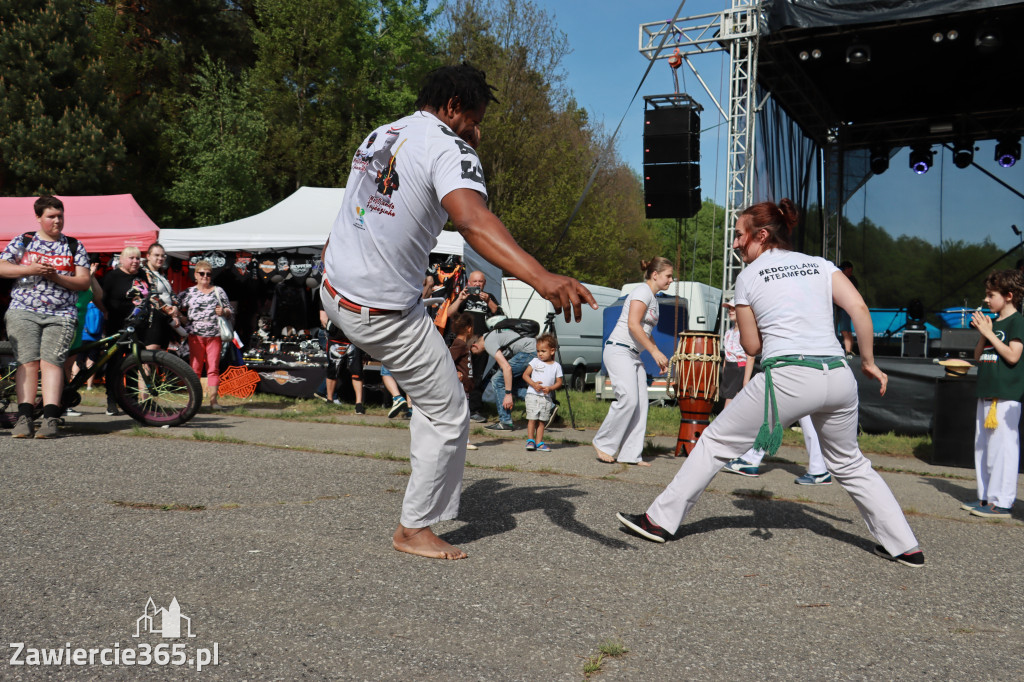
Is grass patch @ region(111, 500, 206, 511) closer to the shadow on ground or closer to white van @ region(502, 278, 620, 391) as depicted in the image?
the shadow on ground

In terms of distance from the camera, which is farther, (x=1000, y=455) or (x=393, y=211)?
(x=1000, y=455)

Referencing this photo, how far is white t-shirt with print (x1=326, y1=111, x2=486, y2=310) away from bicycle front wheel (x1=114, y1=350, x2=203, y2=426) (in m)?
4.98

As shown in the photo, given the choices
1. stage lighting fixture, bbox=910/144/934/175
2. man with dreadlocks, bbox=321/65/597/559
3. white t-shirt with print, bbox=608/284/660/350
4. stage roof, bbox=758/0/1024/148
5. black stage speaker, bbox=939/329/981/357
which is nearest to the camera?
man with dreadlocks, bbox=321/65/597/559

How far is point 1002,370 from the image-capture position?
568 cm

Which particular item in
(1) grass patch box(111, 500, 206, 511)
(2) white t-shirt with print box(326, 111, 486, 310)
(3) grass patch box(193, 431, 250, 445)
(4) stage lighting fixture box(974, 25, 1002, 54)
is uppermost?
(4) stage lighting fixture box(974, 25, 1002, 54)

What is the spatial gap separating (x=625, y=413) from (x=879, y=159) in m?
15.6

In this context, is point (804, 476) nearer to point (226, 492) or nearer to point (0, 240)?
point (226, 492)

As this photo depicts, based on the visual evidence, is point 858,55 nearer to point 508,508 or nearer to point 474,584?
point 508,508

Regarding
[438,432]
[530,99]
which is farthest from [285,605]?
[530,99]

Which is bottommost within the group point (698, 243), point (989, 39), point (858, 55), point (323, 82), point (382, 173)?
point (382, 173)

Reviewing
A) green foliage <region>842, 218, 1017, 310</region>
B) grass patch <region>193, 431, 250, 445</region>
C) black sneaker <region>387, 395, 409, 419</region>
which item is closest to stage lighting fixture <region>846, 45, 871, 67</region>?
green foliage <region>842, 218, 1017, 310</region>

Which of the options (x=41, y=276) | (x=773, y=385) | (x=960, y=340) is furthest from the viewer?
(x=960, y=340)

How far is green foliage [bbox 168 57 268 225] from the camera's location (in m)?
→ 26.5

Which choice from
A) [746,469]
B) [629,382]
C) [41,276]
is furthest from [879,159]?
[41,276]
